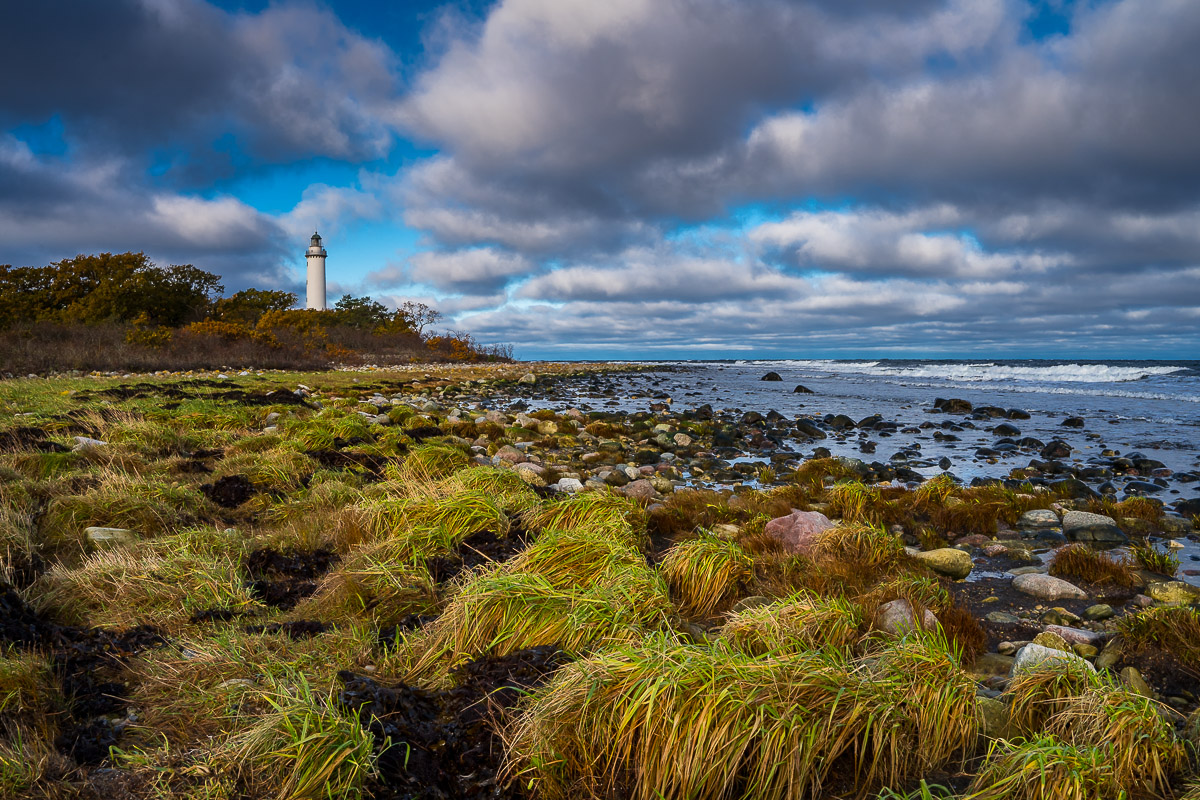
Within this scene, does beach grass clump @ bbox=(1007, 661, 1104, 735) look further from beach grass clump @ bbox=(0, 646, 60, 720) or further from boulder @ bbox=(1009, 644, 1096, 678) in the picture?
beach grass clump @ bbox=(0, 646, 60, 720)

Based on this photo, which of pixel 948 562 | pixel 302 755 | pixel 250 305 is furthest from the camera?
pixel 250 305

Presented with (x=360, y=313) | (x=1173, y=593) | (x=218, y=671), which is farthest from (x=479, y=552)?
(x=360, y=313)

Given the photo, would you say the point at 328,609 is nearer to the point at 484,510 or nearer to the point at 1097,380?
the point at 484,510

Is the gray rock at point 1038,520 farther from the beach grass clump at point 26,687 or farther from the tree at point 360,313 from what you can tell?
the tree at point 360,313

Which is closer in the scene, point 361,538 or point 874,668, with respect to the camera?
point 874,668

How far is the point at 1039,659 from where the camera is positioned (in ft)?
10.3

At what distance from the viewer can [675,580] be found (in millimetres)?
4215

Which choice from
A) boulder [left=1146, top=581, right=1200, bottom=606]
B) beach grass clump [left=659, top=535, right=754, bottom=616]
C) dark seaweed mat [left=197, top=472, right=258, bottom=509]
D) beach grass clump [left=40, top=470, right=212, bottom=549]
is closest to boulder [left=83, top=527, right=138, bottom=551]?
beach grass clump [left=40, top=470, right=212, bottom=549]

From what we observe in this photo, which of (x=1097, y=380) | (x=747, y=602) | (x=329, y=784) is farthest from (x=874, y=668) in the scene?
(x=1097, y=380)

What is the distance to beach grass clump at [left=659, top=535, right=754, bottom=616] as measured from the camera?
4078 millimetres

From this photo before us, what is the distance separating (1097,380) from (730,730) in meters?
50.7

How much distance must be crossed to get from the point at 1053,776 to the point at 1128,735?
1.57 ft

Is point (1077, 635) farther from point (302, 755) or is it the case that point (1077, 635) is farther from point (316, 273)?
point (316, 273)

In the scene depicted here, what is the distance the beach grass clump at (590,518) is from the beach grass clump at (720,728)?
209cm
